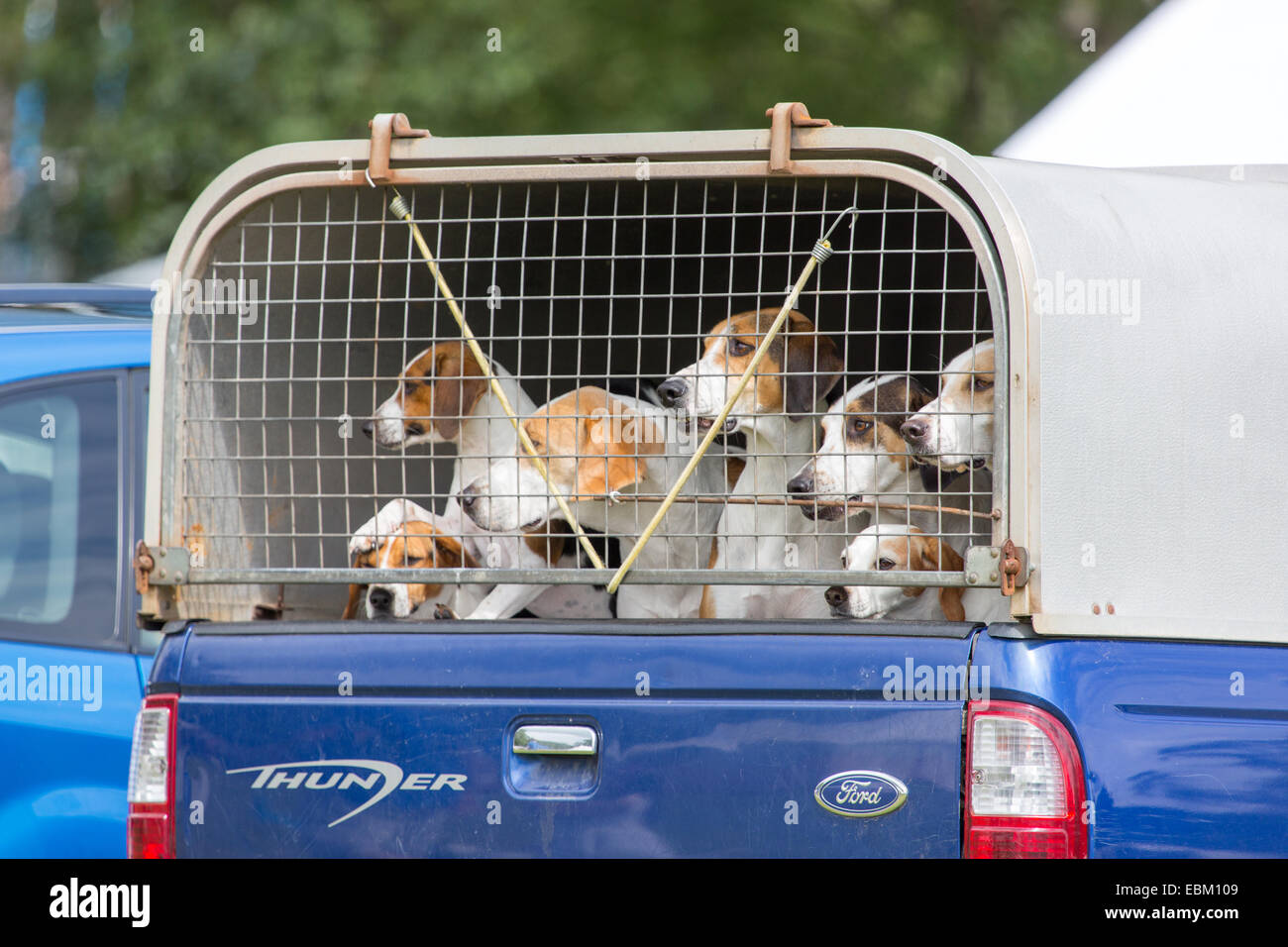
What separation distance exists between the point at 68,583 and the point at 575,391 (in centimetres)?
149

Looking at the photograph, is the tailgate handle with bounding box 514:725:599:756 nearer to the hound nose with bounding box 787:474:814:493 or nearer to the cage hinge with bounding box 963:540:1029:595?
the cage hinge with bounding box 963:540:1029:595

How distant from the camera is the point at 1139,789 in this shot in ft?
9.06

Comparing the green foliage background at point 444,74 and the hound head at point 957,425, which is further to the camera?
the green foliage background at point 444,74

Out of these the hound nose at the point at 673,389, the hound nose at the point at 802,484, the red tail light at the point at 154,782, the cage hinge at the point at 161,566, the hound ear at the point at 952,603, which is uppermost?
the hound nose at the point at 673,389

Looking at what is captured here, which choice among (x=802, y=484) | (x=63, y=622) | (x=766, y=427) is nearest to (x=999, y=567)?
(x=802, y=484)

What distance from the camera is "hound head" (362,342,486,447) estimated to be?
4188mm

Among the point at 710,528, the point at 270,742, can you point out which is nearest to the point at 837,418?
the point at 710,528

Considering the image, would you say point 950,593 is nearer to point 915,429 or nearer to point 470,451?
point 915,429

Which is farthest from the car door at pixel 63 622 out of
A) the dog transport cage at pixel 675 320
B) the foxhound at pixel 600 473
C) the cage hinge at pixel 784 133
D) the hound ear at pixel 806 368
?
the cage hinge at pixel 784 133

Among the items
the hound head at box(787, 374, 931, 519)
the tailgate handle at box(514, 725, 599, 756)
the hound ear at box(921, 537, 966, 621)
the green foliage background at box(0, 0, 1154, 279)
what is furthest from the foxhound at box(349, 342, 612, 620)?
the green foliage background at box(0, 0, 1154, 279)

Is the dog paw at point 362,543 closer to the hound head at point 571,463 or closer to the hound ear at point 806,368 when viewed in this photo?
the hound head at point 571,463

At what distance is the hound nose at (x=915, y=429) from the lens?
11.7 feet

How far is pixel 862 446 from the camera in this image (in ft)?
12.8
